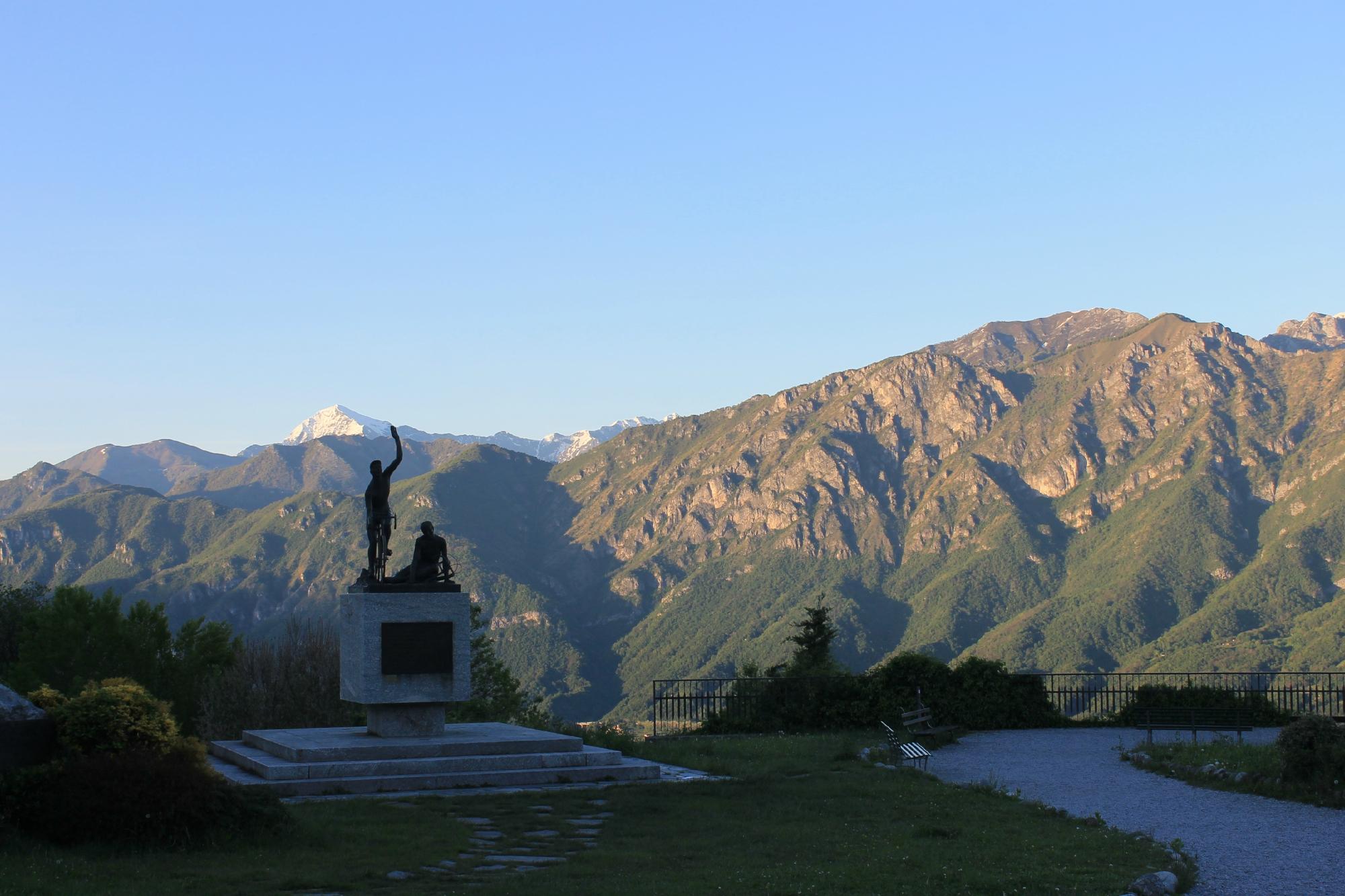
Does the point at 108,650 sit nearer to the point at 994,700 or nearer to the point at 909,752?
the point at 994,700

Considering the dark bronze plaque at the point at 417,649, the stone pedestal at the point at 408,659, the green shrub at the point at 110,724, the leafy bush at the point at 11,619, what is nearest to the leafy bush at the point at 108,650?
the leafy bush at the point at 11,619

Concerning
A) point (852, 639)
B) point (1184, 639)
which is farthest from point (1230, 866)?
point (852, 639)

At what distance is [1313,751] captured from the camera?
1725cm

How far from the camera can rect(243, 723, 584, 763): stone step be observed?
57.2 ft

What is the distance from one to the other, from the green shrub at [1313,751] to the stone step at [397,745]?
30.6ft

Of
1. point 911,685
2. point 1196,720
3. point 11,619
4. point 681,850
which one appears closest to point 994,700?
A: point 911,685

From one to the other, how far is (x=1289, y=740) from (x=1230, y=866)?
225 inches

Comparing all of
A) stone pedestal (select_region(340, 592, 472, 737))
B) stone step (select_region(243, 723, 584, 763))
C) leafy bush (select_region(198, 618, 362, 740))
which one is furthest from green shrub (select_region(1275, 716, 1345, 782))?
leafy bush (select_region(198, 618, 362, 740))

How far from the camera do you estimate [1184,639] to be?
547 feet

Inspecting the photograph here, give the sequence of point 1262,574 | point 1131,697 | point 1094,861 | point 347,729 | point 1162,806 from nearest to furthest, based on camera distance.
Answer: point 1094,861 → point 1162,806 → point 347,729 → point 1131,697 → point 1262,574

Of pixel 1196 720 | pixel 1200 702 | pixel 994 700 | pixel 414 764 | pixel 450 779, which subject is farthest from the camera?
pixel 994 700

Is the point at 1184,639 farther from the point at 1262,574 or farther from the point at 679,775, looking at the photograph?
the point at 679,775

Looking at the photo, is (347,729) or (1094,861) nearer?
(1094,861)

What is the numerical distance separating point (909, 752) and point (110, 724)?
12.0m
